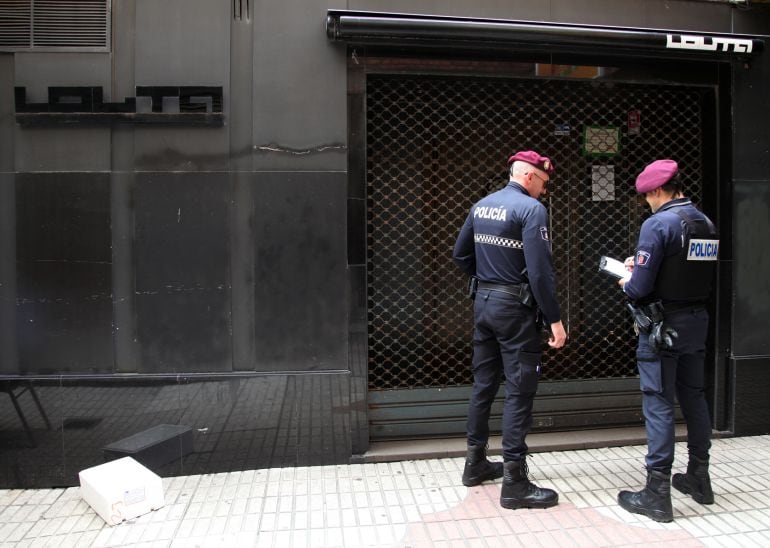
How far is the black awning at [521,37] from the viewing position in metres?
4.30

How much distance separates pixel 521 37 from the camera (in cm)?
447

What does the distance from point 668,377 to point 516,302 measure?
1.04m

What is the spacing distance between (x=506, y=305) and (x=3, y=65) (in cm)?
397

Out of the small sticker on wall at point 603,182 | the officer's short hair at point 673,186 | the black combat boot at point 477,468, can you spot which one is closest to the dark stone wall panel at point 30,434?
the black combat boot at point 477,468

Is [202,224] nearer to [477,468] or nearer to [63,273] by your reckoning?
[63,273]

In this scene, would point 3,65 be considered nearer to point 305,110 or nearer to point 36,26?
point 36,26

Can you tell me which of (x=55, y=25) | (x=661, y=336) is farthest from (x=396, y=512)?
(x=55, y=25)

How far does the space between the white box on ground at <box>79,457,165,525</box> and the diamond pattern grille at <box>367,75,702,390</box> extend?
183 centimetres

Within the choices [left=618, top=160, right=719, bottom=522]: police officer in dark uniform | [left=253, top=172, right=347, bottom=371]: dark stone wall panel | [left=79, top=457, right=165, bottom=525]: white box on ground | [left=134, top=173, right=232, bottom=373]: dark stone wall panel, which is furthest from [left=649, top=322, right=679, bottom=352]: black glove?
[left=79, top=457, right=165, bottom=525]: white box on ground

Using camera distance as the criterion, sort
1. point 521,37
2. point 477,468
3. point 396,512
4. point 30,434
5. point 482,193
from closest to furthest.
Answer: point 396,512 < point 477,468 < point 30,434 < point 521,37 < point 482,193

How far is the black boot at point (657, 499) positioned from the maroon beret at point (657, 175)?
1.77 metres

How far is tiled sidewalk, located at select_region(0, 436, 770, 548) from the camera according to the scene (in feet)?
11.4

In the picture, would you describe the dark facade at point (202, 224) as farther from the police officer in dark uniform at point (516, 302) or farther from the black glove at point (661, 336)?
the black glove at point (661, 336)

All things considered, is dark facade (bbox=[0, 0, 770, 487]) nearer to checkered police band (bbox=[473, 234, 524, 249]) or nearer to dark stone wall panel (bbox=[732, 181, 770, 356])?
checkered police band (bbox=[473, 234, 524, 249])
